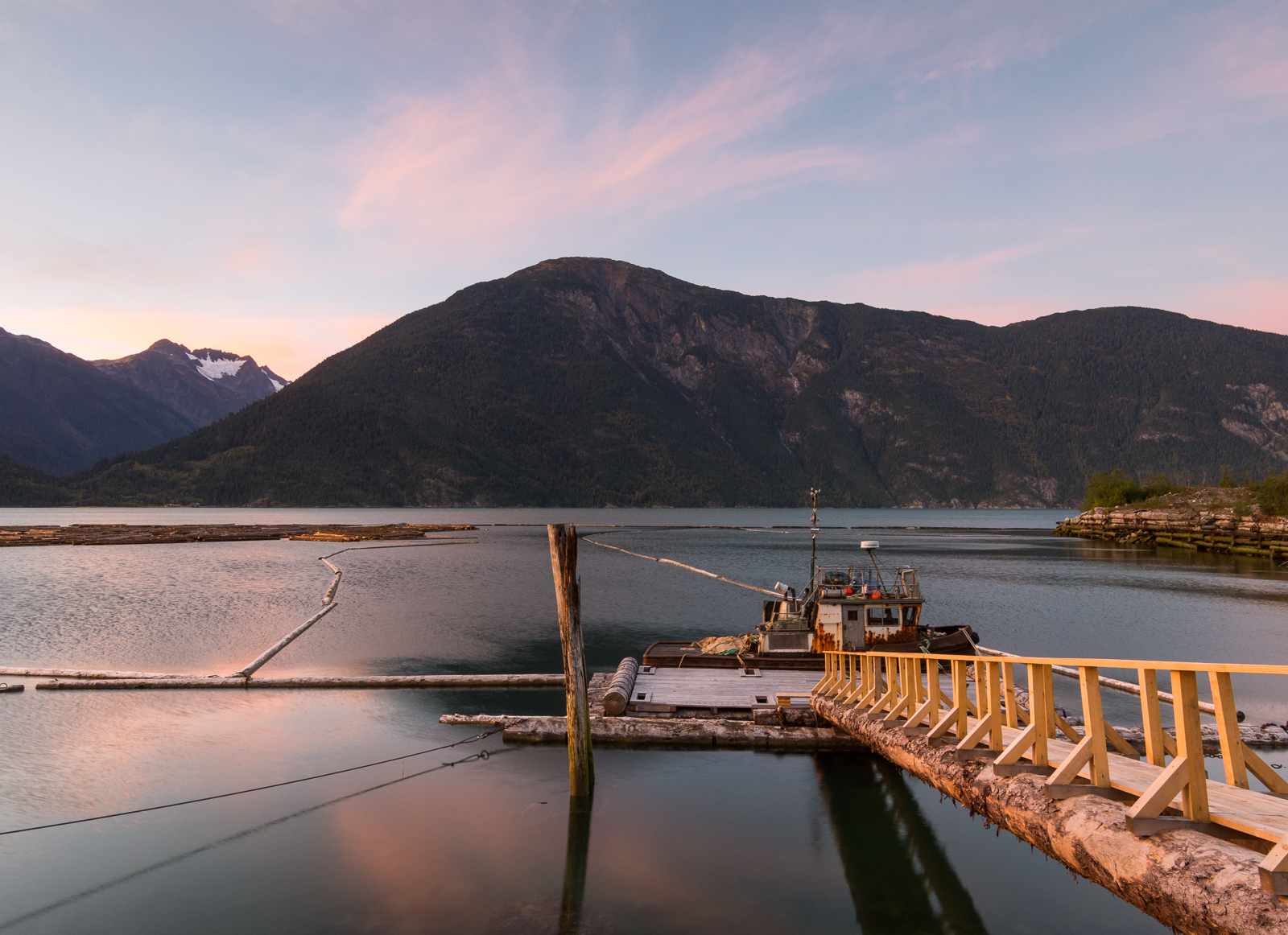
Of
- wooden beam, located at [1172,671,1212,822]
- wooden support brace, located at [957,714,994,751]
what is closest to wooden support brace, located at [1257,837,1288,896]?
wooden beam, located at [1172,671,1212,822]

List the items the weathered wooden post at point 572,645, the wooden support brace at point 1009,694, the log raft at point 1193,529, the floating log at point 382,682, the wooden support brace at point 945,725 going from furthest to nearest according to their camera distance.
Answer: the log raft at point 1193,529 < the floating log at point 382,682 < the weathered wooden post at point 572,645 < the wooden support brace at point 945,725 < the wooden support brace at point 1009,694

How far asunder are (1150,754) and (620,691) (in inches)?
596

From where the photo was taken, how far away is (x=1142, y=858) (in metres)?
6.33

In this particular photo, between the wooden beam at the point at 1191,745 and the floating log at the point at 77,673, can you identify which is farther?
the floating log at the point at 77,673

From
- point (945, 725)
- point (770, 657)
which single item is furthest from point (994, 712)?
point (770, 657)

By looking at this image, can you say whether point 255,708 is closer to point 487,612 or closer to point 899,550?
point 487,612

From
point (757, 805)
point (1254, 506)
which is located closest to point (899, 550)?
point (1254, 506)

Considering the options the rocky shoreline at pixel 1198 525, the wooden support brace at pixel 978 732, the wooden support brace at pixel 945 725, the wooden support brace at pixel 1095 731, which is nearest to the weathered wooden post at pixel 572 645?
the wooden support brace at pixel 945 725

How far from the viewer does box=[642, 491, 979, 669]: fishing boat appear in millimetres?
26484

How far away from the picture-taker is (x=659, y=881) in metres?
13.5

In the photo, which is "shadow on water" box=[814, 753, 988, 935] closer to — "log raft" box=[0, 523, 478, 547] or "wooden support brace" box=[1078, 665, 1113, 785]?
"wooden support brace" box=[1078, 665, 1113, 785]

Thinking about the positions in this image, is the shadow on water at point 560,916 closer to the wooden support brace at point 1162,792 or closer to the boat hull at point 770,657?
the wooden support brace at point 1162,792

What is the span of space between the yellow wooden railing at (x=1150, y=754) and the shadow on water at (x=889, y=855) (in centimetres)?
308

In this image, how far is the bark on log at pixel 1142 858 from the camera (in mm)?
5453
